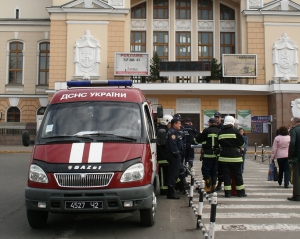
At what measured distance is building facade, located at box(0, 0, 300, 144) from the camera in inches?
Answer: 1249

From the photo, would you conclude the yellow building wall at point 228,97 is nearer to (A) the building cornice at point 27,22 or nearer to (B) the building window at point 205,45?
(B) the building window at point 205,45

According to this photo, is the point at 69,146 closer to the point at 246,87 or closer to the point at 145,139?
the point at 145,139

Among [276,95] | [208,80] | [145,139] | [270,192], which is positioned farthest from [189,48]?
[145,139]

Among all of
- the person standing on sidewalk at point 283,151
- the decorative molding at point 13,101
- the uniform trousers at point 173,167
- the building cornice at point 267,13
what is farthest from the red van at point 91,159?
the decorative molding at point 13,101

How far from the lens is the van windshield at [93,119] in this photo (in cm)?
679

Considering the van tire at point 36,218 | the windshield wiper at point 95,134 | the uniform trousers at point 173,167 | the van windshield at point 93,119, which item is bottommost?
the van tire at point 36,218

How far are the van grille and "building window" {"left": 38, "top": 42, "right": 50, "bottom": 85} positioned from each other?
32.6 meters

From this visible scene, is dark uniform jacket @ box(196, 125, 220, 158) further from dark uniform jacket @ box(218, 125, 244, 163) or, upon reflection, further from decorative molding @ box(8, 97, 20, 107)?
decorative molding @ box(8, 97, 20, 107)

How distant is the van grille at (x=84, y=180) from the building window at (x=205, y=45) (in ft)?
102

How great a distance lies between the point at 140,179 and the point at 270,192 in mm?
5591

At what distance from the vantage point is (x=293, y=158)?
9102 millimetres

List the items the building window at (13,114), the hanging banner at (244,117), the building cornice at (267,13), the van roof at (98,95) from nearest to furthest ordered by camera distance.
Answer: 1. the van roof at (98,95)
2. the building cornice at (267,13)
3. the hanging banner at (244,117)
4. the building window at (13,114)

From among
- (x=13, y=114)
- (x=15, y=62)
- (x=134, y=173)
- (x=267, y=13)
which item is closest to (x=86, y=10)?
(x=15, y=62)

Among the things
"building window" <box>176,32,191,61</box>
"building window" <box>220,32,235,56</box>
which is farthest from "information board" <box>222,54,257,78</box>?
"building window" <box>176,32,191,61</box>
